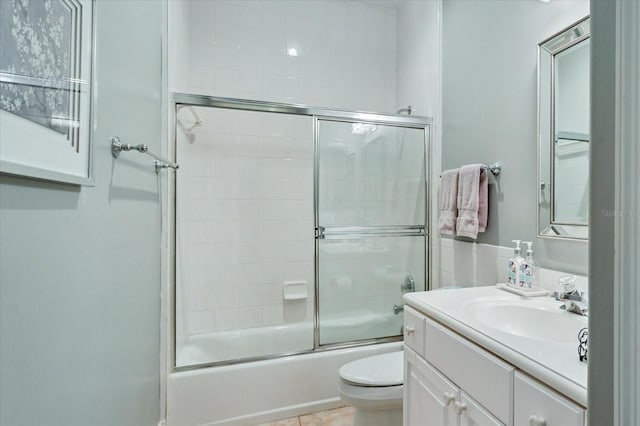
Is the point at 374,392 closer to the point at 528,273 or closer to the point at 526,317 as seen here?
the point at 526,317

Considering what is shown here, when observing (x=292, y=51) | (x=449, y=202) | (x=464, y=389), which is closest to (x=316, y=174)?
(x=449, y=202)

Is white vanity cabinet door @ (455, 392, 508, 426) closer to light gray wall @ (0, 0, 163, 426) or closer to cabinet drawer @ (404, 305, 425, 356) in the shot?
cabinet drawer @ (404, 305, 425, 356)

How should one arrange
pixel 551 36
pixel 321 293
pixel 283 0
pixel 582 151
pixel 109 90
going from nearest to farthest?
pixel 109 90 → pixel 582 151 → pixel 551 36 → pixel 321 293 → pixel 283 0

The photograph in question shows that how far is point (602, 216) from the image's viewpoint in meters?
0.32

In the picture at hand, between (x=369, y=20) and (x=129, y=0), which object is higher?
(x=369, y=20)

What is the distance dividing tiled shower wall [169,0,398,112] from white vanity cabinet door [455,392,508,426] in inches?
82.7

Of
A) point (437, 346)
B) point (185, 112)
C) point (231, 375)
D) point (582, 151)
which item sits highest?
point (185, 112)

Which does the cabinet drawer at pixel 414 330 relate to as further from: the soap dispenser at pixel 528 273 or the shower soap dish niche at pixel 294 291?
the shower soap dish niche at pixel 294 291

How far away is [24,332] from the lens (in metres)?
0.57

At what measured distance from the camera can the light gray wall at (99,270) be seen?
Result: 56cm

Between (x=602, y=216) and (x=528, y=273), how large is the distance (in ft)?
3.69

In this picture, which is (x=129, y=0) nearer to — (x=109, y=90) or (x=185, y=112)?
(x=109, y=90)
